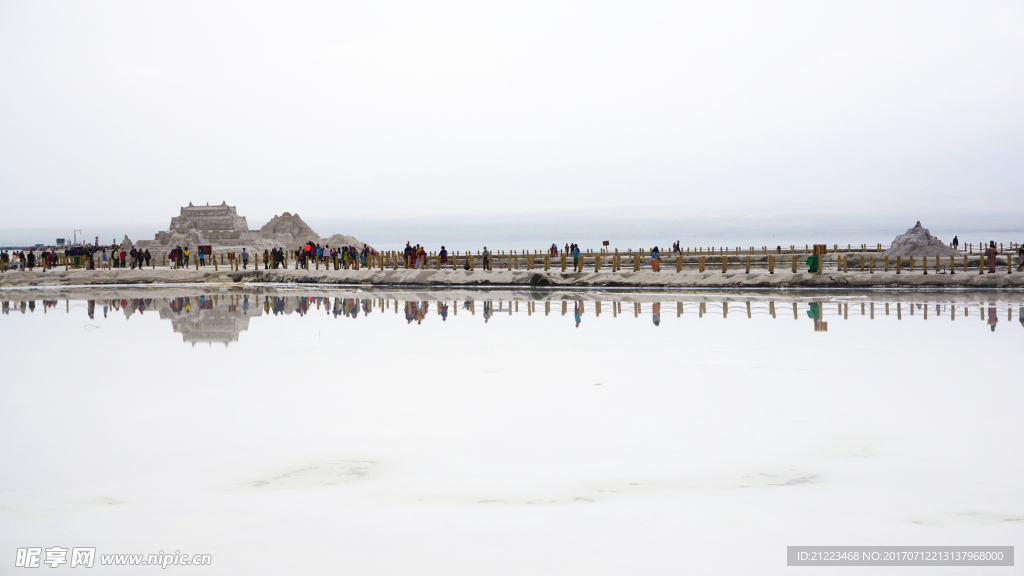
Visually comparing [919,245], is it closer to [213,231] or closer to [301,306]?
[301,306]

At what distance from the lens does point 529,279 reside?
34.3 m

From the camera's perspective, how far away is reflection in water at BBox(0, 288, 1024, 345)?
19609mm

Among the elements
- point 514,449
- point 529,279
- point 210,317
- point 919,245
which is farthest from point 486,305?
point 919,245

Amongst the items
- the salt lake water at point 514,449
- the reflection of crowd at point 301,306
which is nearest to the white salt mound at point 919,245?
the reflection of crowd at point 301,306

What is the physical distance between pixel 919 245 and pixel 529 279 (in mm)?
20919

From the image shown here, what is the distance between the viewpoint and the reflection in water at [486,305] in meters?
19.6

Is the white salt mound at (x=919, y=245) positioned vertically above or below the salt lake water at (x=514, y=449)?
above

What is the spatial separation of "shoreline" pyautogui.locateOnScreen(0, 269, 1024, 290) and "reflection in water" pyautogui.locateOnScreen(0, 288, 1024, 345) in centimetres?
279

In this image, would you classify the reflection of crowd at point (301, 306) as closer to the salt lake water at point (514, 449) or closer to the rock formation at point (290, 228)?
the salt lake water at point (514, 449)

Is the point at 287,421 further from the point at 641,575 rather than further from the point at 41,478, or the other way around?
the point at 641,575

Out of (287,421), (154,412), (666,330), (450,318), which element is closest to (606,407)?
(287,421)

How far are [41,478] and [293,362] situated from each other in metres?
6.05

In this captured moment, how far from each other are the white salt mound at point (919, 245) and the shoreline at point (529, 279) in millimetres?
12867

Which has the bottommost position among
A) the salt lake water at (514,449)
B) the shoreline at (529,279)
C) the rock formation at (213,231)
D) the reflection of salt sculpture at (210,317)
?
the salt lake water at (514,449)
